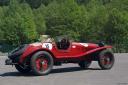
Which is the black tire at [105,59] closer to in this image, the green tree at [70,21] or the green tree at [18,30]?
the green tree at [18,30]

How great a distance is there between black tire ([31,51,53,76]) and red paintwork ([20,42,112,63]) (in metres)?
0.19

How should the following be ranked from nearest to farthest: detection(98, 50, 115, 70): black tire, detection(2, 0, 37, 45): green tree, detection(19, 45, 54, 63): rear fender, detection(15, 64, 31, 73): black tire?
detection(19, 45, 54, 63): rear fender
detection(15, 64, 31, 73): black tire
detection(98, 50, 115, 70): black tire
detection(2, 0, 37, 45): green tree

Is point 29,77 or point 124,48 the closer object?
point 29,77

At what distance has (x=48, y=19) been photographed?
3260 inches

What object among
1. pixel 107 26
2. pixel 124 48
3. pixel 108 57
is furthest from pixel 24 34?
pixel 108 57

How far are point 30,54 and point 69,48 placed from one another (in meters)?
1.73

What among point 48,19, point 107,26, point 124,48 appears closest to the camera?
point 124,48

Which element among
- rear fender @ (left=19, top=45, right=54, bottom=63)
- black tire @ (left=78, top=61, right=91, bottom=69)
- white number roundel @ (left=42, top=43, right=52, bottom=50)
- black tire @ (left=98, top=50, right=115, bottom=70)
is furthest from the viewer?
black tire @ (left=78, top=61, right=91, bottom=69)

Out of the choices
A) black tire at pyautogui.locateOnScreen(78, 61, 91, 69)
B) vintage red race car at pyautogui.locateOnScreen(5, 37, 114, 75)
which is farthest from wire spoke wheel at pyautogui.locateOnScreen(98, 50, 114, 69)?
black tire at pyautogui.locateOnScreen(78, 61, 91, 69)

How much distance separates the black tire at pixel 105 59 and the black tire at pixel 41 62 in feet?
8.11

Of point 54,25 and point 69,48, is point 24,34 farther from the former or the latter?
point 69,48

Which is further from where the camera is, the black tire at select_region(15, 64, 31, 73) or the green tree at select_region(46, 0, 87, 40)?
the green tree at select_region(46, 0, 87, 40)

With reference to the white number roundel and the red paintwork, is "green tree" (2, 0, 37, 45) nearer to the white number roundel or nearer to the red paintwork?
the red paintwork

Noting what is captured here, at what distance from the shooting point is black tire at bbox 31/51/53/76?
16.4 m
